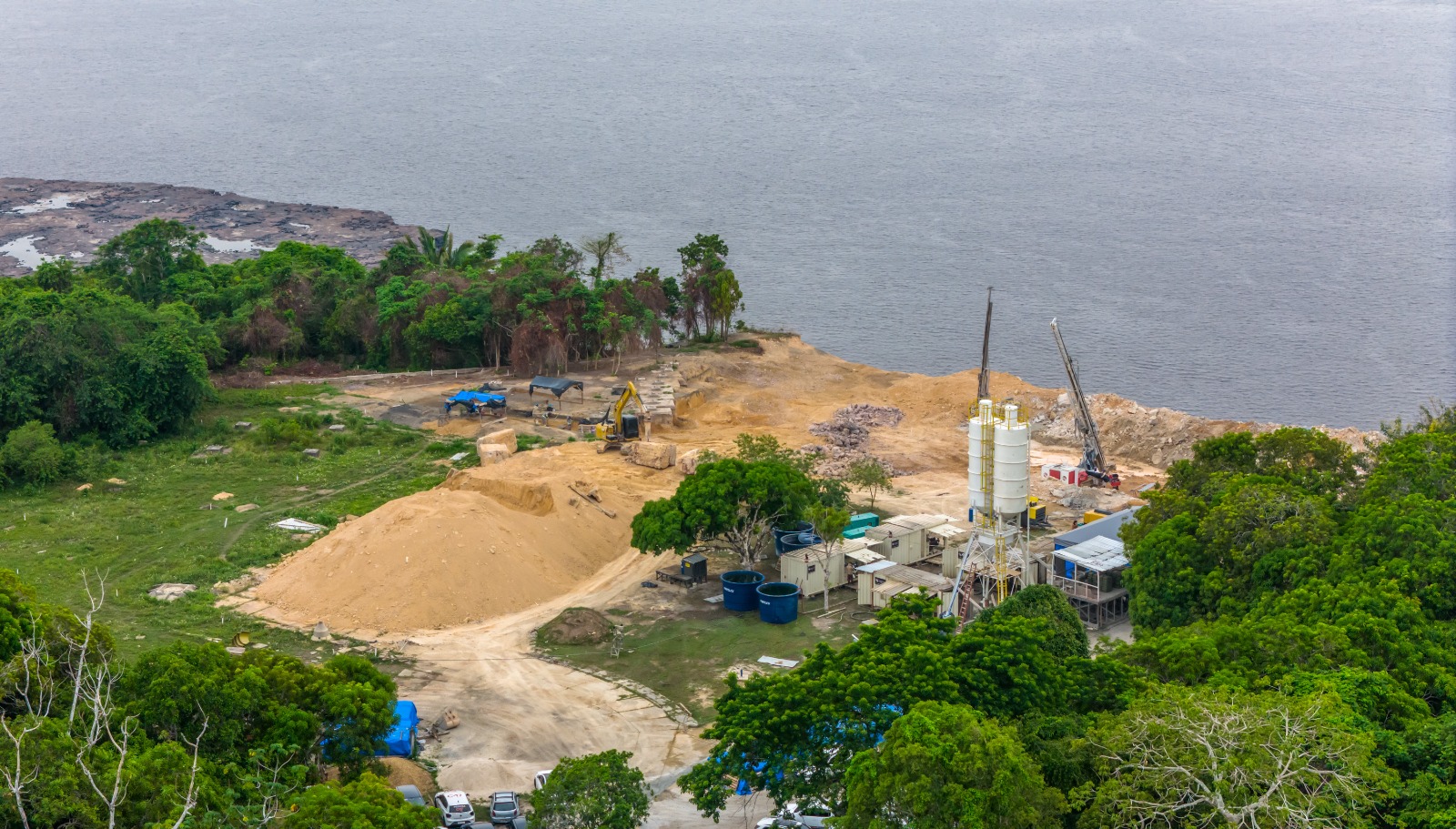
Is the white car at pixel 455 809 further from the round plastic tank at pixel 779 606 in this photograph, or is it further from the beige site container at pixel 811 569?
the beige site container at pixel 811 569

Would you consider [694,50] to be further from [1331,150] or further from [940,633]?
[940,633]

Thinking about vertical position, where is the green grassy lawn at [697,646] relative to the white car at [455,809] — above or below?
below

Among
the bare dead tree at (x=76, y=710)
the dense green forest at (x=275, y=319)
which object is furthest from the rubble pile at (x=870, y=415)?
the bare dead tree at (x=76, y=710)

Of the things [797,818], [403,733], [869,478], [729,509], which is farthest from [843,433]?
[797,818]

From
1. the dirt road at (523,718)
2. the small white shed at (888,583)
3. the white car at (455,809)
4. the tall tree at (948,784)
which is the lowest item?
the dirt road at (523,718)

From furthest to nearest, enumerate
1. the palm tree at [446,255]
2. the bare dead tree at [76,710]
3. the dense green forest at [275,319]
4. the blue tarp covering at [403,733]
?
the palm tree at [446,255] → the dense green forest at [275,319] → the blue tarp covering at [403,733] → the bare dead tree at [76,710]

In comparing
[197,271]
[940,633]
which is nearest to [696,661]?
[940,633]
